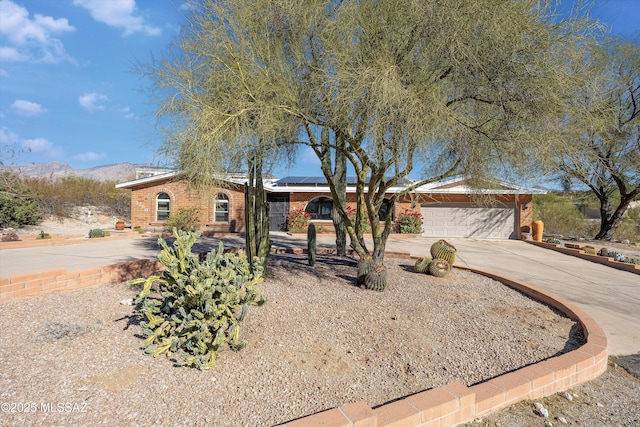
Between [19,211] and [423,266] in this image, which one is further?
[19,211]

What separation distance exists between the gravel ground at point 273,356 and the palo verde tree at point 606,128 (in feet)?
8.78

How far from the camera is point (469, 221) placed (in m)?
19.4

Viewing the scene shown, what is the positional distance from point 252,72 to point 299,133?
138cm

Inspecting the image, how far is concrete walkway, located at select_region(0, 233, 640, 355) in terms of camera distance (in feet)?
17.8

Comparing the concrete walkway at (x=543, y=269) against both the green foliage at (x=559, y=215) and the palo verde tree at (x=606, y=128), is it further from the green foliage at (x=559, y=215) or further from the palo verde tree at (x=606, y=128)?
the green foliage at (x=559, y=215)

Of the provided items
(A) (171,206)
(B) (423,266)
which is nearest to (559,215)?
(B) (423,266)

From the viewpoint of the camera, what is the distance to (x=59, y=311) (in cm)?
454

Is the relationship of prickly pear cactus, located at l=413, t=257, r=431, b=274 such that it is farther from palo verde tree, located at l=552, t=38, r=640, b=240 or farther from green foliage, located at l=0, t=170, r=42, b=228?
green foliage, located at l=0, t=170, r=42, b=228

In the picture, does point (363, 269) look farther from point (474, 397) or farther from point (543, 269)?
point (543, 269)

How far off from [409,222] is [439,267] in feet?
38.6

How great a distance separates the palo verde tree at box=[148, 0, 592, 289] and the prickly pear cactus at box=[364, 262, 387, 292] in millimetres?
1690

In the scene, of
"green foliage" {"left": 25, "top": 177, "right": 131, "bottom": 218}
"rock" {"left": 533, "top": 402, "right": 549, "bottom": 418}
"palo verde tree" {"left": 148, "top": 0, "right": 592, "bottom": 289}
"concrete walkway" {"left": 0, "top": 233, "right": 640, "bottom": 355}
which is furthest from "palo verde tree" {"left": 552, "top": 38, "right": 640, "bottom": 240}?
"green foliage" {"left": 25, "top": 177, "right": 131, "bottom": 218}

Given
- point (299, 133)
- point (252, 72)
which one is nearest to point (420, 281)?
point (299, 133)

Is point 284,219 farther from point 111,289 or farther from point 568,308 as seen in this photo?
point 568,308
